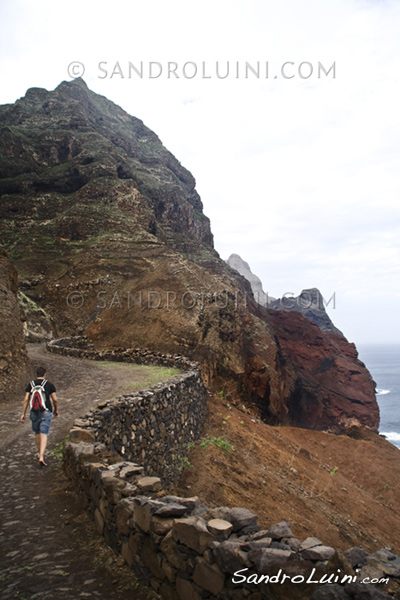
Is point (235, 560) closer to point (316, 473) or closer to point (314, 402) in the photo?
point (316, 473)

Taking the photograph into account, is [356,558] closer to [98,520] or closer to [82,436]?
[98,520]

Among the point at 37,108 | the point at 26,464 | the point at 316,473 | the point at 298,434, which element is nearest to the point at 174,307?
the point at 298,434

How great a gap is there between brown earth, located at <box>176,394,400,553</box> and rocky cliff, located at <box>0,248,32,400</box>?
6.78 m

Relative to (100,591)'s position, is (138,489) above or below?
above

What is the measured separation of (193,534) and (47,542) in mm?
2277

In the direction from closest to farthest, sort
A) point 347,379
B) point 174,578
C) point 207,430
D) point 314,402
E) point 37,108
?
1. point 174,578
2. point 207,430
3. point 314,402
4. point 347,379
5. point 37,108

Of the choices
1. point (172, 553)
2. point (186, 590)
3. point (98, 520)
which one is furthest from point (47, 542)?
point (186, 590)

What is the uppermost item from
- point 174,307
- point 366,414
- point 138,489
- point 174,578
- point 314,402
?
point 174,307

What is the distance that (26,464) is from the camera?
6645mm

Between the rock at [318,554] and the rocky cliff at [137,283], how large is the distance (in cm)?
2233

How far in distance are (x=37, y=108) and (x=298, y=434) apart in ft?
306

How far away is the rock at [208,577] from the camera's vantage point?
3041 millimetres

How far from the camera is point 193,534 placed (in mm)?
3291

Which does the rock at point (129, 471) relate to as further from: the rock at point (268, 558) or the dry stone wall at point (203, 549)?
the rock at point (268, 558)
